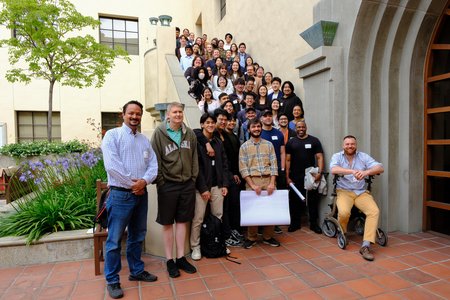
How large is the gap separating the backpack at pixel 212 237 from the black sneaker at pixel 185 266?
1.34 feet

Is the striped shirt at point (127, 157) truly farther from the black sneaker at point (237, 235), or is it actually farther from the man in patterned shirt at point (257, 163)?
the black sneaker at point (237, 235)

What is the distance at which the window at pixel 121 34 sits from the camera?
52.0ft

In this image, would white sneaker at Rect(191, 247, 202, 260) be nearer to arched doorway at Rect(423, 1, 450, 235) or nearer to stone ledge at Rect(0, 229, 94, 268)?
stone ledge at Rect(0, 229, 94, 268)

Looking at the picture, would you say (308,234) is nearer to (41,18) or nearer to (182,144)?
(182,144)

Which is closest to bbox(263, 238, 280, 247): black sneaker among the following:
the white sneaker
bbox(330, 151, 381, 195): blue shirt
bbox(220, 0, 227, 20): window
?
the white sneaker

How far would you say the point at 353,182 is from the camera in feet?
14.3

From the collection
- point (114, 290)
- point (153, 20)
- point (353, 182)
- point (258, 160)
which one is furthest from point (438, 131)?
point (153, 20)

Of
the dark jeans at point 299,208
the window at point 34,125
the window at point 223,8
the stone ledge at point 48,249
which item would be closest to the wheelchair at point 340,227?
the dark jeans at point 299,208

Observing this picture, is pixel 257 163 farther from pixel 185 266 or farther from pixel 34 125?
pixel 34 125

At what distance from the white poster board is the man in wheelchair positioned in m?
0.80

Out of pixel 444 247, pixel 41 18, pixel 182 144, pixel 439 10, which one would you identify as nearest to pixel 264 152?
pixel 182 144

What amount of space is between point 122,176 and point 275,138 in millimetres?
2552

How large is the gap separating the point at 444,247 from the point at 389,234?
731mm

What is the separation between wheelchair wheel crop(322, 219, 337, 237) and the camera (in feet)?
15.3
